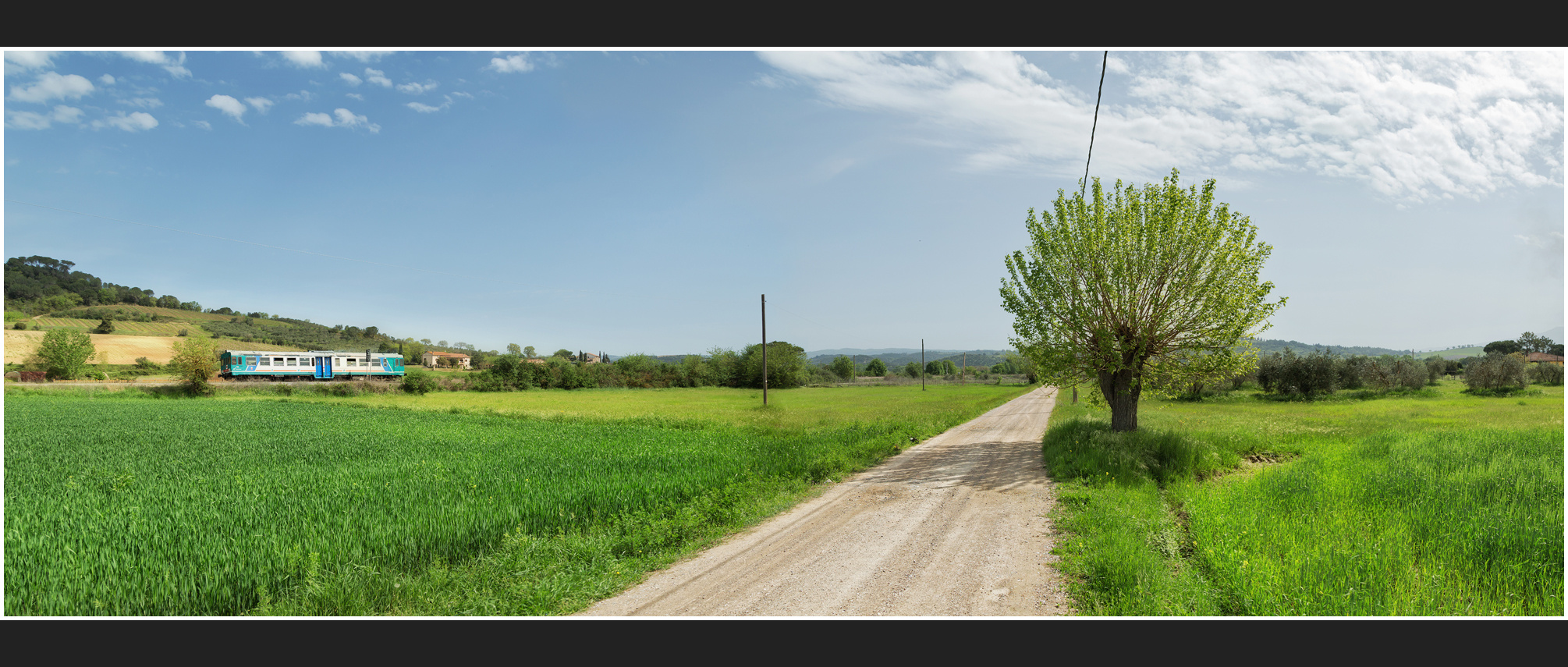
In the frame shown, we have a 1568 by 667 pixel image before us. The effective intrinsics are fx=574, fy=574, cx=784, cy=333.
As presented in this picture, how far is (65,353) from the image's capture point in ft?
41.8

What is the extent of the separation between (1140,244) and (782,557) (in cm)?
1306

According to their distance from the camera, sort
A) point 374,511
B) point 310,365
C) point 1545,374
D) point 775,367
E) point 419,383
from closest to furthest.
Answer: point 374,511 → point 1545,374 → point 775,367 → point 419,383 → point 310,365

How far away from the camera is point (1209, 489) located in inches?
390

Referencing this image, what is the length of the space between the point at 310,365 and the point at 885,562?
61582 millimetres

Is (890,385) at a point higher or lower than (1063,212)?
lower

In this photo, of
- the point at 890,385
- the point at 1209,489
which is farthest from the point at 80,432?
the point at 890,385

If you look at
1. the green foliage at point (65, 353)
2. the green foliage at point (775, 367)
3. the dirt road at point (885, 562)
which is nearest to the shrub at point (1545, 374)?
the dirt road at point (885, 562)

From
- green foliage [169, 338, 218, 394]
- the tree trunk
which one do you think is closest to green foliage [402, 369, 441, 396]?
green foliage [169, 338, 218, 394]

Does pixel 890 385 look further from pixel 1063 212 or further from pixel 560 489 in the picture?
pixel 560 489

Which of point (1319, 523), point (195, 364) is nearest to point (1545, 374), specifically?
point (1319, 523)

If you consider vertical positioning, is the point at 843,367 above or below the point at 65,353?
below

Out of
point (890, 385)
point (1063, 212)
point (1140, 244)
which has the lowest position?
point (890, 385)

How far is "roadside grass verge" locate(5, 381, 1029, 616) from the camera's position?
524 cm

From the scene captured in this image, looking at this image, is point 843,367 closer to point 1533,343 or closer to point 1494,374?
point 1494,374
